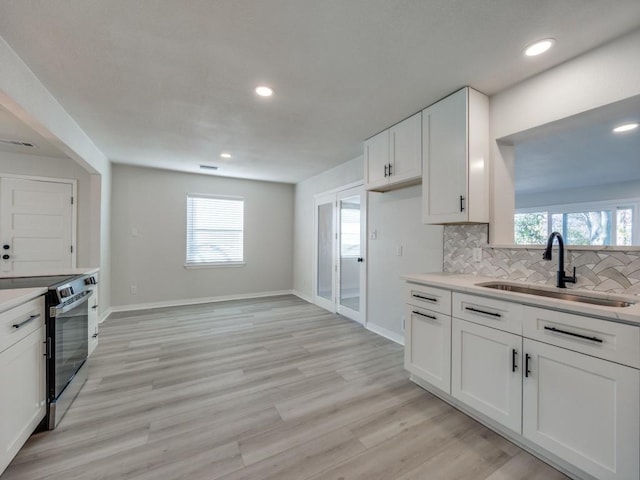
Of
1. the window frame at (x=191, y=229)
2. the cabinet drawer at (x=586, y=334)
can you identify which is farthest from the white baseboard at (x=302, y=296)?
the cabinet drawer at (x=586, y=334)

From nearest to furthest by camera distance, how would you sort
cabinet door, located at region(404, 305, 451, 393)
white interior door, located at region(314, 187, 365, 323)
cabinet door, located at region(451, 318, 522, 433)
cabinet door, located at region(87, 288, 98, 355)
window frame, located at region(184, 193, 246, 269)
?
cabinet door, located at region(451, 318, 522, 433) → cabinet door, located at region(404, 305, 451, 393) → cabinet door, located at region(87, 288, 98, 355) → white interior door, located at region(314, 187, 365, 323) → window frame, located at region(184, 193, 246, 269)

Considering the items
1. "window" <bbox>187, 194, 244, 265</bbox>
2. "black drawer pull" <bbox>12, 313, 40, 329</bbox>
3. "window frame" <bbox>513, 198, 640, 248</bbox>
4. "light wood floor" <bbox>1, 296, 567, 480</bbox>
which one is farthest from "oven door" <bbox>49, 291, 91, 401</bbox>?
"window frame" <bbox>513, 198, 640, 248</bbox>

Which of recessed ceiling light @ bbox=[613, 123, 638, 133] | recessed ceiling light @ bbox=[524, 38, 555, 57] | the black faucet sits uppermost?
recessed ceiling light @ bbox=[524, 38, 555, 57]

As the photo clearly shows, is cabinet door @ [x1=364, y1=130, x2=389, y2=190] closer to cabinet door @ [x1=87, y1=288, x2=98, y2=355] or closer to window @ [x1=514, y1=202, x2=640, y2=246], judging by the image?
window @ [x1=514, y1=202, x2=640, y2=246]

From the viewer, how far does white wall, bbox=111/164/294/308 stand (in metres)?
4.63

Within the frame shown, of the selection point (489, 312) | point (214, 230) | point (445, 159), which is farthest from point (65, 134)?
point (489, 312)

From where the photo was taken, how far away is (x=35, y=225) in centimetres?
390

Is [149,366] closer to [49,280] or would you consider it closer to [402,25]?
[49,280]

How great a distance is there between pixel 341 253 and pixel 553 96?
→ 3.18 m

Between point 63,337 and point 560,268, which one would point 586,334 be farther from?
point 63,337

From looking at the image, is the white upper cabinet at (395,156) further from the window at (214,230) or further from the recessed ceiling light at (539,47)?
the window at (214,230)

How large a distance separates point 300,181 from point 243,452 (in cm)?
486

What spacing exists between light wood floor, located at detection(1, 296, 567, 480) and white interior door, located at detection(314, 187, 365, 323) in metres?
1.21

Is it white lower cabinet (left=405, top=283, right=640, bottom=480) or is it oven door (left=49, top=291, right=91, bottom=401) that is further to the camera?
oven door (left=49, top=291, right=91, bottom=401)
